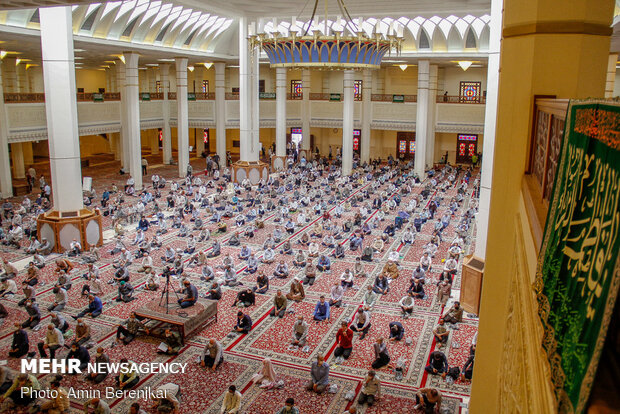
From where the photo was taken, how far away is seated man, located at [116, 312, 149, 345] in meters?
7.74

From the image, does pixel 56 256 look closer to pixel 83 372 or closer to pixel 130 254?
pixel 130 254

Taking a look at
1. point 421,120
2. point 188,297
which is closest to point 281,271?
point 188,297

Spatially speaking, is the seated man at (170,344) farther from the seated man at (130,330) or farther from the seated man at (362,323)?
the seated man at (362,323)

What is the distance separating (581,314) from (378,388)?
5284 mm

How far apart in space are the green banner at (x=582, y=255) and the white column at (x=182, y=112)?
20885 millimetres

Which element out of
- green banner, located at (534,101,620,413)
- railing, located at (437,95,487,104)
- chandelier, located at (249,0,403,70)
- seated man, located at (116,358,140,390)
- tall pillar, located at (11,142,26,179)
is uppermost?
chandelier, located at (249,0,403,70)

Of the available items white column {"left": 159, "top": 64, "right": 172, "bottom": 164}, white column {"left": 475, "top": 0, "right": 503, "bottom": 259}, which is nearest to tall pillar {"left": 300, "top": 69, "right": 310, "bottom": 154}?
white column {"left": 159, "top": 64, "right": 172, "bottom": 164}

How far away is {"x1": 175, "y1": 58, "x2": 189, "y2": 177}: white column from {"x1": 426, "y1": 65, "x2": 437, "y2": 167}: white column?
1018 cm

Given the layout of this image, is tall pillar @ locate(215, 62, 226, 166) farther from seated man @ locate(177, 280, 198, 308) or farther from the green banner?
the green banner

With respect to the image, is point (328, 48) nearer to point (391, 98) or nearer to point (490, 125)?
point (490, 125)

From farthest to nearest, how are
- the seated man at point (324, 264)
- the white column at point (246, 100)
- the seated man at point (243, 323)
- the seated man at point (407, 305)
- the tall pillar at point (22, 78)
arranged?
the tall pillar at point (22, 78)
the white column at point (246, 100)
the seated man at point (324, 264)
the seated man at point (407, 305)
the seated man at point (243, 323)

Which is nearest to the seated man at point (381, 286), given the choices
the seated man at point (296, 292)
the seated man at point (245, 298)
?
the seated man at point (296, 292)

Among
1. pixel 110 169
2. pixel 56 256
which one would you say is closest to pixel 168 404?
pixel 56 256

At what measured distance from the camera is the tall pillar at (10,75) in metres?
21.8
